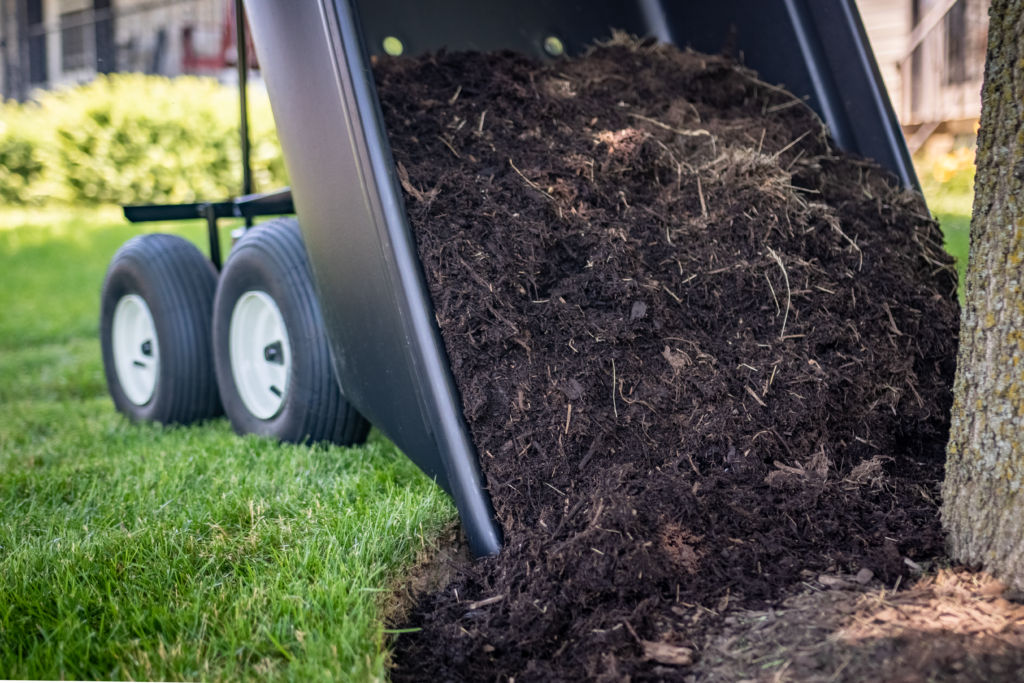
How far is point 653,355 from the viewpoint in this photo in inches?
75.4

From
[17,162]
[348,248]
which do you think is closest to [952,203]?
[348,248]

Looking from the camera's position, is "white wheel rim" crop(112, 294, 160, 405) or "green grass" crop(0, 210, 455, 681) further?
"white wheel rim" crop(112, 294, 160, 405)

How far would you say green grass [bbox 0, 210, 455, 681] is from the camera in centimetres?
145

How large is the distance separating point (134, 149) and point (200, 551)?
10.4 m

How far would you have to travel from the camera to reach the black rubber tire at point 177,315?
3316 millimetres

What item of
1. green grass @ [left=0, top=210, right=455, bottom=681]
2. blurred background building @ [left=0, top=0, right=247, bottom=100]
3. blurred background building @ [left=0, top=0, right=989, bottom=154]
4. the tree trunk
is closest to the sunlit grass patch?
green grass @ [left=0, top=210, right=455, bottom=681]

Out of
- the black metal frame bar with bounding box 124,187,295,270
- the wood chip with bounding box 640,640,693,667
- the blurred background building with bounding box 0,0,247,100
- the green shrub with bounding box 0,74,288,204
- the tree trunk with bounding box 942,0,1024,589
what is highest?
the blurred background building with bounding box 0,0,247,100

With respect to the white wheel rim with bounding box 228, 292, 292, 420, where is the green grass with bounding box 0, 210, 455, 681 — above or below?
below

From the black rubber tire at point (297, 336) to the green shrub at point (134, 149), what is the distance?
8.10 metres

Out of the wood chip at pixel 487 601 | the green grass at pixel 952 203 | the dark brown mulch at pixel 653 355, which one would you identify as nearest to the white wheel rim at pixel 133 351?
the dark brown mulch at pixel 653 355

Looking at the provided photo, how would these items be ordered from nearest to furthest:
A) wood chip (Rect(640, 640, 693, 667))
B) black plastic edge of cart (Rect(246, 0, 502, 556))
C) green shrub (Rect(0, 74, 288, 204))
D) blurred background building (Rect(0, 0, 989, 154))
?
1. wood chip (Rect(640, 640, 693, 667))
2. black plastic edge of cart (Rect(246, 0, 502, 556))
3. blurred background building (Rect(0, 0, 989, 154))
4. green shrub (Rect(0, 74, 288, 204))

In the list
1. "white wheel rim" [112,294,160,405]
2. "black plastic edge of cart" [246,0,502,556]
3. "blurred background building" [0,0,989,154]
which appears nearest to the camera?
"black plastic edge of cart" [246,0,502,556]

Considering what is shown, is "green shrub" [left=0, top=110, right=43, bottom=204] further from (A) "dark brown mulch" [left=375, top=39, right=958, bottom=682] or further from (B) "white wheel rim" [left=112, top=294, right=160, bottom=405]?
(A) "dark brown mulch" [left=375, top=39, right=958, bottom=682]

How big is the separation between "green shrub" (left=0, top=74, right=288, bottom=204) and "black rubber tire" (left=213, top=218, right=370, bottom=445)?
8101 mm
